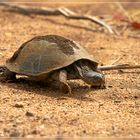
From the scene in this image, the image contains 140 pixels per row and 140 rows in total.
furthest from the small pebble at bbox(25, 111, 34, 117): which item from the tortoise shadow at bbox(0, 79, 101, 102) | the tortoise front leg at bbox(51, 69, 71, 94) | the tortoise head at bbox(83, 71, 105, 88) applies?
the tortoise head at bbox(83, 71, 105, 88)

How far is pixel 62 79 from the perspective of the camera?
594 centimetres

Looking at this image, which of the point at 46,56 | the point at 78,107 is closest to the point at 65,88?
the point at 46,56

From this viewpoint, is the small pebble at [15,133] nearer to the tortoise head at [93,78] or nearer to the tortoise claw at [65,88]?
the tortoise claw at [65,88]

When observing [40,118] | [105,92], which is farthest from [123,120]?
[105,92]

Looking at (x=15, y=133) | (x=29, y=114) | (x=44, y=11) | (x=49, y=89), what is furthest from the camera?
(x=44, y=11)

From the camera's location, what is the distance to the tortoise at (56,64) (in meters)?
5.98

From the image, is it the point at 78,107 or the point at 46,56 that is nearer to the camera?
the point at 78,107

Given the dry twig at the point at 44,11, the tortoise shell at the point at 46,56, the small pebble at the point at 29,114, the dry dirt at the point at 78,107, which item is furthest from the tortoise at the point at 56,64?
the dry twig at the point at 44,11

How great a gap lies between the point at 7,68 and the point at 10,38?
2786mm

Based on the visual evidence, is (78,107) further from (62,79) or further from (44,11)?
(44,11)

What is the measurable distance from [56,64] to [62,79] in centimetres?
17

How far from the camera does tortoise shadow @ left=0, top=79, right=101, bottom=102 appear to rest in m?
5.91

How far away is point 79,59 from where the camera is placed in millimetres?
6094

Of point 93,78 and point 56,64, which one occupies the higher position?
point 56,64
